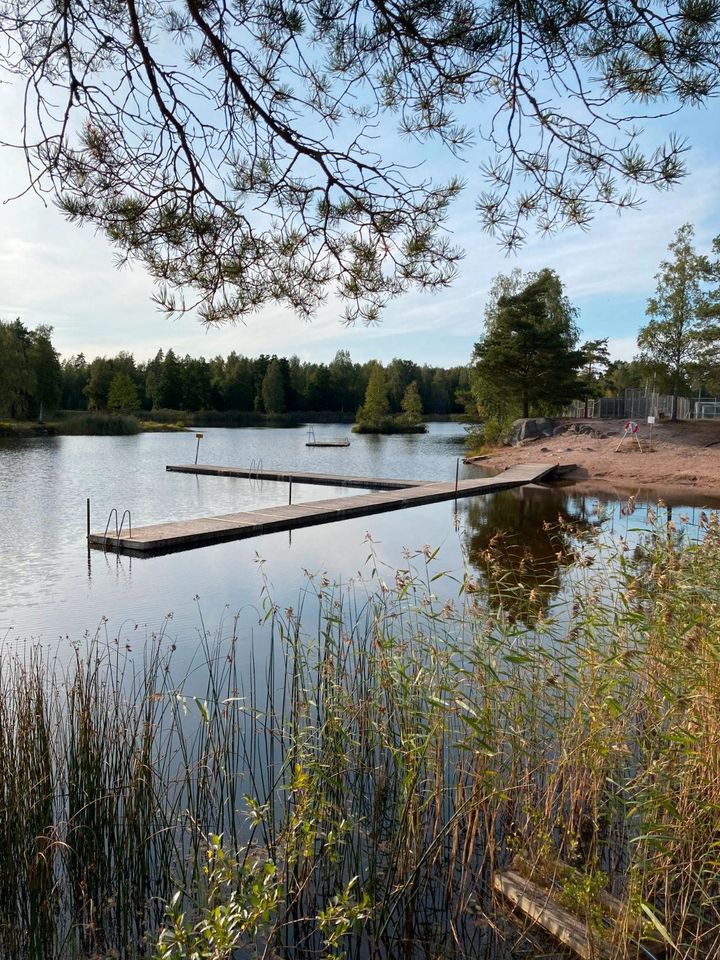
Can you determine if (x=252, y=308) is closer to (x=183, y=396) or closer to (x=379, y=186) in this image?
(x=379, y=186)

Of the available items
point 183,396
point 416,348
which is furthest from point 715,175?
point 183,396

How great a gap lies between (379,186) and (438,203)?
26 cm

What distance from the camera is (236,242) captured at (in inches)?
130

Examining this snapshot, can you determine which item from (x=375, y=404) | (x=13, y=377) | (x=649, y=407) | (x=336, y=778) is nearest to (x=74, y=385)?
(x=13, y=377)

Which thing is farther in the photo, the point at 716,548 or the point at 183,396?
the point at 183,396

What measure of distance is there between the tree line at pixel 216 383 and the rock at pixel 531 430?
2582cm

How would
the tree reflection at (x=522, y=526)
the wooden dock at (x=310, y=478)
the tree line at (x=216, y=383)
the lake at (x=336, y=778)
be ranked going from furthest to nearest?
the tree line at (x=216, y=383) < the wooden dock at (x=310, y=478) < the tree reflection at (x=522, y=526) < the lake at (x=336, y=778)

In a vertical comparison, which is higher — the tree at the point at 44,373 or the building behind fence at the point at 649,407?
the tree at the point at 44,373

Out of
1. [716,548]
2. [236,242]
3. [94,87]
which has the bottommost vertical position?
[716,548]

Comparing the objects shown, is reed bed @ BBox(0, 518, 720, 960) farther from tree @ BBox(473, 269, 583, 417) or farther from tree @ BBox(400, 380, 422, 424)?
tree @ BBox(400, 380, 422, 424)

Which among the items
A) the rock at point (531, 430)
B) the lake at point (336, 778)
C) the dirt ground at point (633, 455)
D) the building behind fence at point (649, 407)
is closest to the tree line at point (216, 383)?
the building behind fence at point (649, 407)

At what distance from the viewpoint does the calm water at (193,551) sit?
6172mm

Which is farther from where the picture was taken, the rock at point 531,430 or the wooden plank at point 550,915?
the rock at point 531,430

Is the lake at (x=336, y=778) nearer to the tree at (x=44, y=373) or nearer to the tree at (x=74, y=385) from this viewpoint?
the tree at (x=44, y=373)
